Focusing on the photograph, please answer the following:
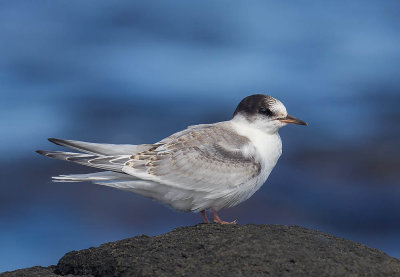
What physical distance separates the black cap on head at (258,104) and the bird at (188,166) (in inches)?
13.1

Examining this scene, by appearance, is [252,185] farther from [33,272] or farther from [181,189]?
[33,272]

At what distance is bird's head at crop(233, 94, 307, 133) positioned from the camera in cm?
695

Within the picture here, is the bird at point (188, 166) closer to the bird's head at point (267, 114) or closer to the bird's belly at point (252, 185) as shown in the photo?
the bird's belly at point (252, 185)

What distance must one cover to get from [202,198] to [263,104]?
1.44 m

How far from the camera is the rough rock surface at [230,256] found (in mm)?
4520

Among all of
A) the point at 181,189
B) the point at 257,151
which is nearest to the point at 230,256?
the point at 181,189

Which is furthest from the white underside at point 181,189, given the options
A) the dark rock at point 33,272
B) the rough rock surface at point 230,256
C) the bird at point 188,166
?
the dark rock at point 33,272

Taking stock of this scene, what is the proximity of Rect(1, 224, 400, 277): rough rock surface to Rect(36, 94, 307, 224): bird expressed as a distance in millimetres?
864

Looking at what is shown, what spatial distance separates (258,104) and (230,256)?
2734mm

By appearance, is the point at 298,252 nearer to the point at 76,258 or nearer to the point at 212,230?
the point at 212,230

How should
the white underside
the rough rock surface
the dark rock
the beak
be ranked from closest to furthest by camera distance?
the rough rock surface → the dark rock → the white underside → the beak

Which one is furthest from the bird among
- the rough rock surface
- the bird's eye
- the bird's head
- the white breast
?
the rough rock surface

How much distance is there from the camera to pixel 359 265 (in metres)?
4.67

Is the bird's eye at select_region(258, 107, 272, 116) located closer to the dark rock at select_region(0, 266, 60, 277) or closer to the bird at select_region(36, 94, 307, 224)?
the bird at select_region(36, 94, 307, 224)
